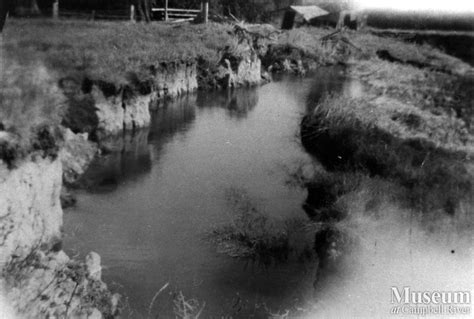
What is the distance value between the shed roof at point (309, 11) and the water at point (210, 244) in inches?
1728

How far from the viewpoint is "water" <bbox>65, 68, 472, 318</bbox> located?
11.1 m

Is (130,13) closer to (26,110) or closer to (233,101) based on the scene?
(233,101)

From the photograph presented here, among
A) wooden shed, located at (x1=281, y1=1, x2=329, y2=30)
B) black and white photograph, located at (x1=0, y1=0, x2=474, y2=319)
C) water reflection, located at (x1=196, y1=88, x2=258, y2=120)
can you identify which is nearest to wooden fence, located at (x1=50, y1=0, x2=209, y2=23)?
black and white photograph, located at (x1=0, y1=0, x2=474, y2=319)

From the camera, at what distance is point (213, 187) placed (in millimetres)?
16828

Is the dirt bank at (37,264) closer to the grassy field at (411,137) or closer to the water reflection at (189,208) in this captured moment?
the water reflection at (189,208)

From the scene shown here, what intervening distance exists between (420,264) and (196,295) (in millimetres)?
5110

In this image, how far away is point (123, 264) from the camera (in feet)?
39.4

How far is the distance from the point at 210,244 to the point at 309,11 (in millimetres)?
55439

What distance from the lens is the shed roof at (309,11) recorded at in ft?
204

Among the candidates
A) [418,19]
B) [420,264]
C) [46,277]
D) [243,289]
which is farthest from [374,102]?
[418,19]

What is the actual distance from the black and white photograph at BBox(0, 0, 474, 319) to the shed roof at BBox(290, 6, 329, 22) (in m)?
31.4

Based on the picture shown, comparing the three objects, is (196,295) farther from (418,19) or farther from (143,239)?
(418,19)

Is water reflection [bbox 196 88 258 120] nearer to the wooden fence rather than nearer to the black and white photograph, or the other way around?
the black and white photograph

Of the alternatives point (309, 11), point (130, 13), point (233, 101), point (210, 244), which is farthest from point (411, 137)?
point (309, 11)
